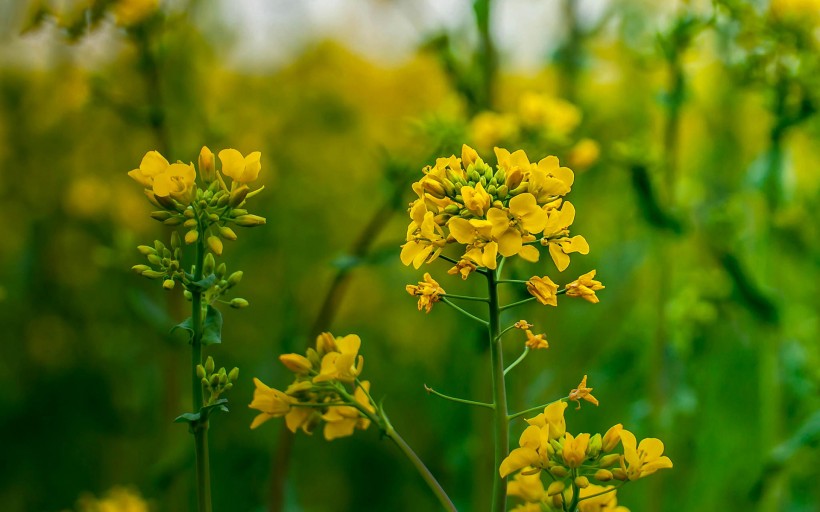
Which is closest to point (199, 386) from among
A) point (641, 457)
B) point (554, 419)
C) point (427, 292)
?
point (427, 292)

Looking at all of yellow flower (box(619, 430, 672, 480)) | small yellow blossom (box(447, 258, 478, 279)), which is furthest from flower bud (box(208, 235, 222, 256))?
yellow flower (box(619, 430, 672, 480))

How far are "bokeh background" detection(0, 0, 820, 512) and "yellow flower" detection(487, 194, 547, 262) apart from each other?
711mm

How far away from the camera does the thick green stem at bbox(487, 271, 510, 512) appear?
3.09 feet

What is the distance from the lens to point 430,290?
925 millimetres

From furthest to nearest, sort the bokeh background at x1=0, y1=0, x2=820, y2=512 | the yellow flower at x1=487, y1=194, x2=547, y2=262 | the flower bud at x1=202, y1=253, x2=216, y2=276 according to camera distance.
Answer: the bokeh background at x1=0, y1=0, x2=820, y2=512, the flower bud at x1=202, y1=253, x2=216, y2=276, the yellow flower at x1=487, y1=194, x2=547, y2=262

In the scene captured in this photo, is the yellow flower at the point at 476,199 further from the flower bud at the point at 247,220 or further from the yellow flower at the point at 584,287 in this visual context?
the flower bud at the point at 247,220

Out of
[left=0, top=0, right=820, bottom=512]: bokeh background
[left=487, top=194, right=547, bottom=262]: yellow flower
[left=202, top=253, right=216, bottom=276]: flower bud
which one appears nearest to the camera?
[left=487, top=194, right=547, bottom=262]: yellow flower

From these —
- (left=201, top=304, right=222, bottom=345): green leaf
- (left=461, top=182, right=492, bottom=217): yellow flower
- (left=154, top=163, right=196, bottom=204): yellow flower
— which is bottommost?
(left=201, top=304, right=222, bottom=345): green leaf

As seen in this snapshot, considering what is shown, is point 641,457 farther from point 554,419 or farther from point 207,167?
point 207,167

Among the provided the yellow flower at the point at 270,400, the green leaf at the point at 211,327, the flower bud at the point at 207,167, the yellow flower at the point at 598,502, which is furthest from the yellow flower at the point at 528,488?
the flower bud at the point at 207,167

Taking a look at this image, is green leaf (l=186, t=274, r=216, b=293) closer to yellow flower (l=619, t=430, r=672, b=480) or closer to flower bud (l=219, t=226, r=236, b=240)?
flower bud (l=219, t=226, r=236, b=240)

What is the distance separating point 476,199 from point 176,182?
0.36 m

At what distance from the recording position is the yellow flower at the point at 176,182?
0.95 m

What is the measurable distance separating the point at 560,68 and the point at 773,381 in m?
1.12
